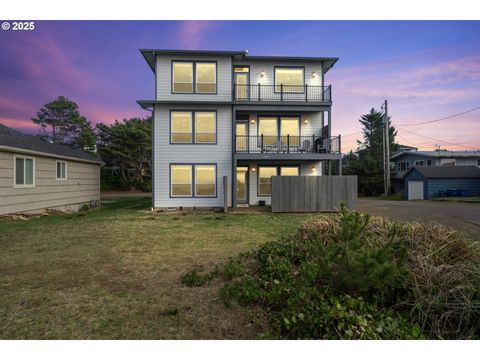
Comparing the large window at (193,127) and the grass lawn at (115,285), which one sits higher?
the large window at (193,127)

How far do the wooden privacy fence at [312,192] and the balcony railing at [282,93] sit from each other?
4965 millimetres

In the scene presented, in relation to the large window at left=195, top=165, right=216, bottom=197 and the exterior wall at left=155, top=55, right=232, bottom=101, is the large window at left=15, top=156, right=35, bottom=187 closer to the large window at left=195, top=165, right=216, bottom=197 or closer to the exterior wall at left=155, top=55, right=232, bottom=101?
the exterior wall at left=155, top=55, right=232, bottom=101

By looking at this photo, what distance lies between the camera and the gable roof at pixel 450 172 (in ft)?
80.9

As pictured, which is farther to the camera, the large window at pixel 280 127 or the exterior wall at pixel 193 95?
the large window at pixel 280 127

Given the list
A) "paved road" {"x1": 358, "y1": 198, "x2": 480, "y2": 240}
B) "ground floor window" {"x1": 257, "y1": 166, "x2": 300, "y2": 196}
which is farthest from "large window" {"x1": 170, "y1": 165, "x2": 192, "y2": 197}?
"paved road" {"x1": 358, "y1": 198, "x2": 480, "y2": 240}

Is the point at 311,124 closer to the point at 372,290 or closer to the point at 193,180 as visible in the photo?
the point at 193,180

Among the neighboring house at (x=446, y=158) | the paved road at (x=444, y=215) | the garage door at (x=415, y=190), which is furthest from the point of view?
the neighboring house at (x=446, y=158)

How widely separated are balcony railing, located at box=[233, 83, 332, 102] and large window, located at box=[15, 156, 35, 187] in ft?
34.9

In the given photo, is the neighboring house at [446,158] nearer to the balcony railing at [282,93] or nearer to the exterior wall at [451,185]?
the exterior wall at [451,185]

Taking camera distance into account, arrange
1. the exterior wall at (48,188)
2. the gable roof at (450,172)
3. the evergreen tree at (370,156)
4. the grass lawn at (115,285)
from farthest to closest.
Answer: the evergreen tree at (370,156), the gable roof at (450,172), the exterior wall at (48,188), the grass lawn at (115,285)

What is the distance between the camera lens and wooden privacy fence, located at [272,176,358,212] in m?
12.7

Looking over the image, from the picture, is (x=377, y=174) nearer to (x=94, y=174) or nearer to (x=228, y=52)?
(x=228, y=52)

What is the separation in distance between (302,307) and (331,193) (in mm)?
10755

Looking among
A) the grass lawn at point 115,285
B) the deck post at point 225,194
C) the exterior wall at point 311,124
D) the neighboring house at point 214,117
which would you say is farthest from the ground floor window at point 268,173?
the grass lawn at point 115,285
